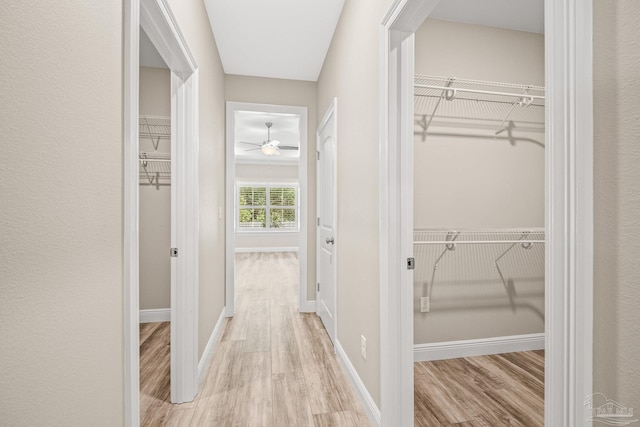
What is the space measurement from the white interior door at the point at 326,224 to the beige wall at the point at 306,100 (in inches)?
5.3

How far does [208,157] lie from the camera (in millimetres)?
2459

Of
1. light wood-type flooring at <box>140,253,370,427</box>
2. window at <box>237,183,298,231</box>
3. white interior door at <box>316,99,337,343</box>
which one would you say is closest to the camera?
light wood-type flooring at <box>140,253,370,427</box>

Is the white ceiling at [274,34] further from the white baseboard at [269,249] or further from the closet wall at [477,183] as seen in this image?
the white baseboard at [269,249]

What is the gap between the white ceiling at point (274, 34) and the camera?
2379mm

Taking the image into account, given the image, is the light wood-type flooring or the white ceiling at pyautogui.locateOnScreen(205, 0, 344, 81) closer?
the light wood-type flooring

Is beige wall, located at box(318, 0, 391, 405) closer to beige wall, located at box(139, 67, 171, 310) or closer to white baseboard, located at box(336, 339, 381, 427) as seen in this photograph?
white baseboard, located at box(336, 339, 381, 427)

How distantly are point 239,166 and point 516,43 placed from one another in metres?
7.25

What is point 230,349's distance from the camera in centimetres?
261

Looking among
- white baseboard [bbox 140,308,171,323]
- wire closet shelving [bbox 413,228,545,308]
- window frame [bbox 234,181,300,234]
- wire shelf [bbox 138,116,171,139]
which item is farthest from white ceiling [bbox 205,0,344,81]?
window frame [bbox 234,181,300,234]

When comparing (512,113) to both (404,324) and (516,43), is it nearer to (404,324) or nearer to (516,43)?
(516,43)

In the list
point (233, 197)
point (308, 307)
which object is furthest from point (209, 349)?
point (233, 197)

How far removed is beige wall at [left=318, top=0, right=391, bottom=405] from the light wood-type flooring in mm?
230

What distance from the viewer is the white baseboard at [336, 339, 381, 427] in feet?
5.35

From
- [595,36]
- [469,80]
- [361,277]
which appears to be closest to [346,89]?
[469,80]
